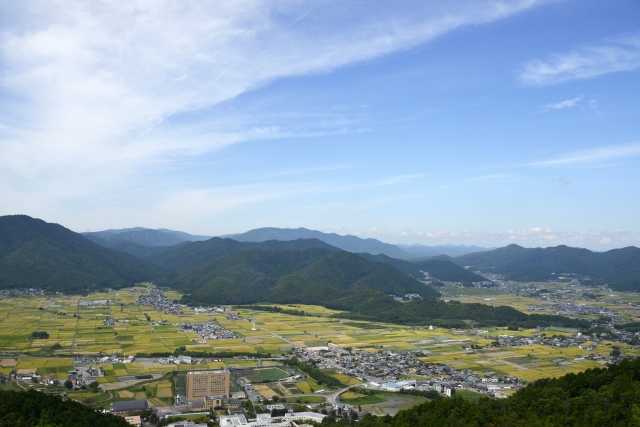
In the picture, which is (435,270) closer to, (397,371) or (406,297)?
(406,297)

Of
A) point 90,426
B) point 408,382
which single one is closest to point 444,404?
point 408,382

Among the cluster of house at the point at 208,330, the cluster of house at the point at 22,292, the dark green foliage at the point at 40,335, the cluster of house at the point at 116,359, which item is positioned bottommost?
the cluster of house at the point at 116,359

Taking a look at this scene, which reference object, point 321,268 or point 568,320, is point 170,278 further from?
point 568,320

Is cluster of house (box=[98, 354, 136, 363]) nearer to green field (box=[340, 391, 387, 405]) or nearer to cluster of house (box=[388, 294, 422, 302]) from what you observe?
green field (box=[340, 391, 387, 405])

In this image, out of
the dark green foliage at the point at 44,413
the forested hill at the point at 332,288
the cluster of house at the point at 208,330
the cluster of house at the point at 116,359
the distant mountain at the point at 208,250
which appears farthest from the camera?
the distant mountain at the point at 208,250

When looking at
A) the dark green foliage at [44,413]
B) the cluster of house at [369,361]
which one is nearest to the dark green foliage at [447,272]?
the cluster of house at [369,361]

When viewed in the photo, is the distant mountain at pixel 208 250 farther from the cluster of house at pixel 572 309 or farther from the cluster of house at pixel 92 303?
the cluster of house at pixel 572 309
